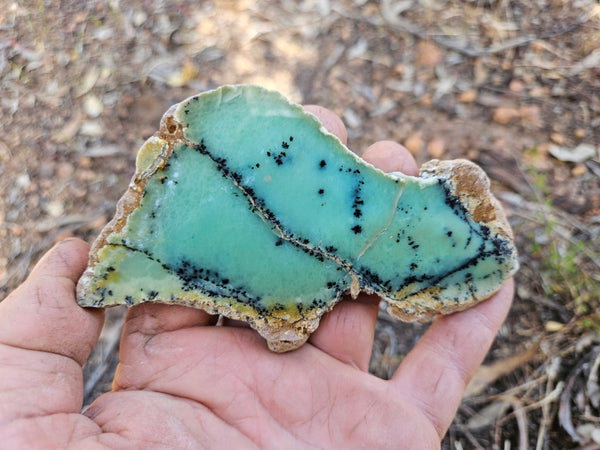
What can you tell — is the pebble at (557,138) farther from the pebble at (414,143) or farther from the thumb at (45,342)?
the thumb at (45,342)

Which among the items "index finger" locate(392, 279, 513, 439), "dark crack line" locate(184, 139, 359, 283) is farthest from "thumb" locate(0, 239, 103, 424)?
"index finger" locate(392, 279, 513, 439)

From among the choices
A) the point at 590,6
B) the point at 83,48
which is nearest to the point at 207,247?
the point at 83,48

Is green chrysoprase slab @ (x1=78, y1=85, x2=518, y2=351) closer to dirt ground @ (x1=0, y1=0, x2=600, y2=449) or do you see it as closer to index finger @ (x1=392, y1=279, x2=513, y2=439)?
index finger @ (x1=392, y1=279, x2=513, y2=439)

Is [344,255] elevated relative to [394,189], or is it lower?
lower

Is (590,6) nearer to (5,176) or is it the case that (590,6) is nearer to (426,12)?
(426,12)

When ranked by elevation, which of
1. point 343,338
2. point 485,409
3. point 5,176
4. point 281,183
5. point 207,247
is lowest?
point 485,409

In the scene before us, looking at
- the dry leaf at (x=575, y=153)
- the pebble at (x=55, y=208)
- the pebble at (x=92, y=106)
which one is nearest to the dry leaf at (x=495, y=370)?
the dry leaf at (x=575, y=153)

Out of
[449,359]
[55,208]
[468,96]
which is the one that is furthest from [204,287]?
[468,96]
